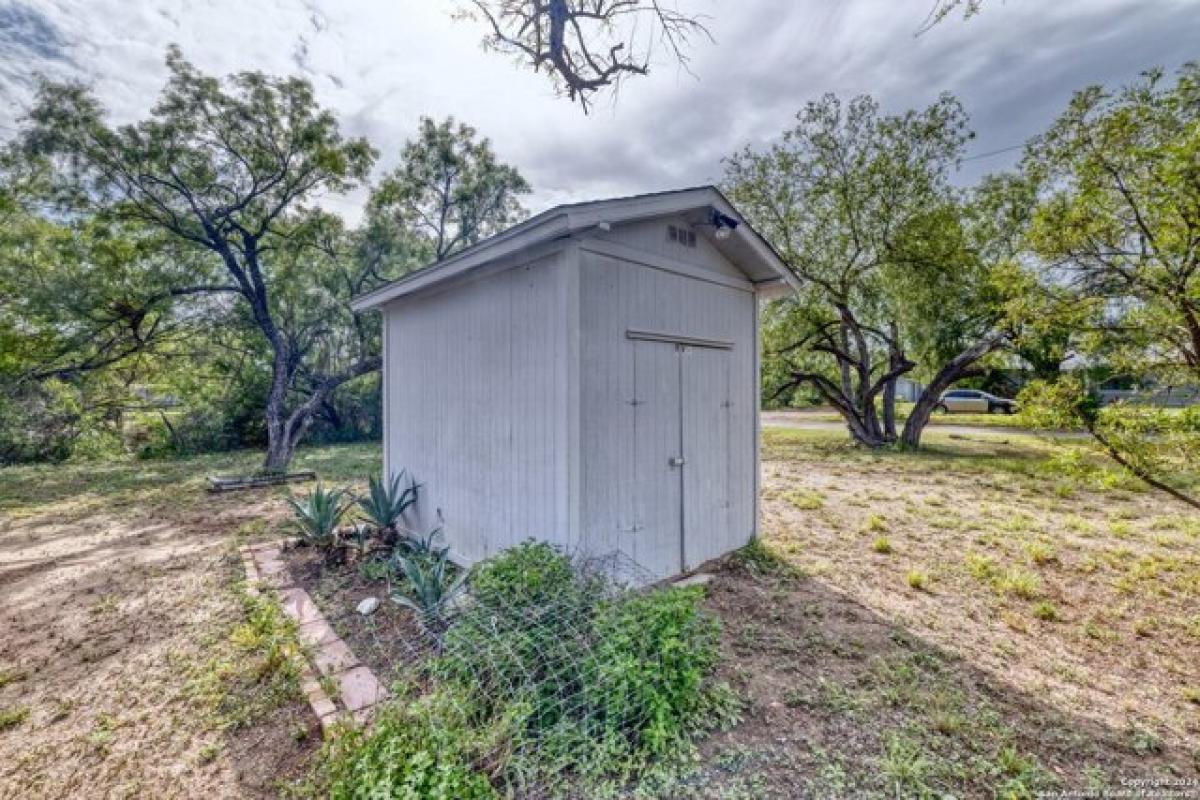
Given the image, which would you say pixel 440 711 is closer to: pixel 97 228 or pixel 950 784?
pixel 950 784

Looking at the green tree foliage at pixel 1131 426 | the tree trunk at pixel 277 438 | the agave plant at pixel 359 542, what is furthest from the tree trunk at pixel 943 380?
the tree trunk at pixel 277 438

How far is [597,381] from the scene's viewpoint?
3.47 meters

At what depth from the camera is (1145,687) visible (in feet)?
8.83

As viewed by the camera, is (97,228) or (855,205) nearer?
(97,228)

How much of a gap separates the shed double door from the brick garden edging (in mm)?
1992

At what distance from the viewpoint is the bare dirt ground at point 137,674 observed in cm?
217

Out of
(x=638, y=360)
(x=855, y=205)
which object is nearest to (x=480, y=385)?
(x=638, y=360)

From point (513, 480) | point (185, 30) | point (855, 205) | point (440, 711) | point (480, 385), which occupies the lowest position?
point (440, 711)

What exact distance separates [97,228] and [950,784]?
13.2 m

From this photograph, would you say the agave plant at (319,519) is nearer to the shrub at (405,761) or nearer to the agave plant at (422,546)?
the agave plant at (422,546)

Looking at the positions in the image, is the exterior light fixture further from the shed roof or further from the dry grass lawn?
the dry grass lawn

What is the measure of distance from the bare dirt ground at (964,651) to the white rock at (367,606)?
2508 mm

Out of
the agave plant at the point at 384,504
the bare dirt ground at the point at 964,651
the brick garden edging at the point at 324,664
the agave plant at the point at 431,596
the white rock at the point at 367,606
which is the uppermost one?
the agave plant at the point at 384,504

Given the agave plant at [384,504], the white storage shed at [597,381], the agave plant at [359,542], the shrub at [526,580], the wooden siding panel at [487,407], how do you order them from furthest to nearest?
the agave plant at [384,504], the agave plant at [359,542], the wooden siding panel at [487,407], the white storage shed at [597,381], the shrub at [526,580]
